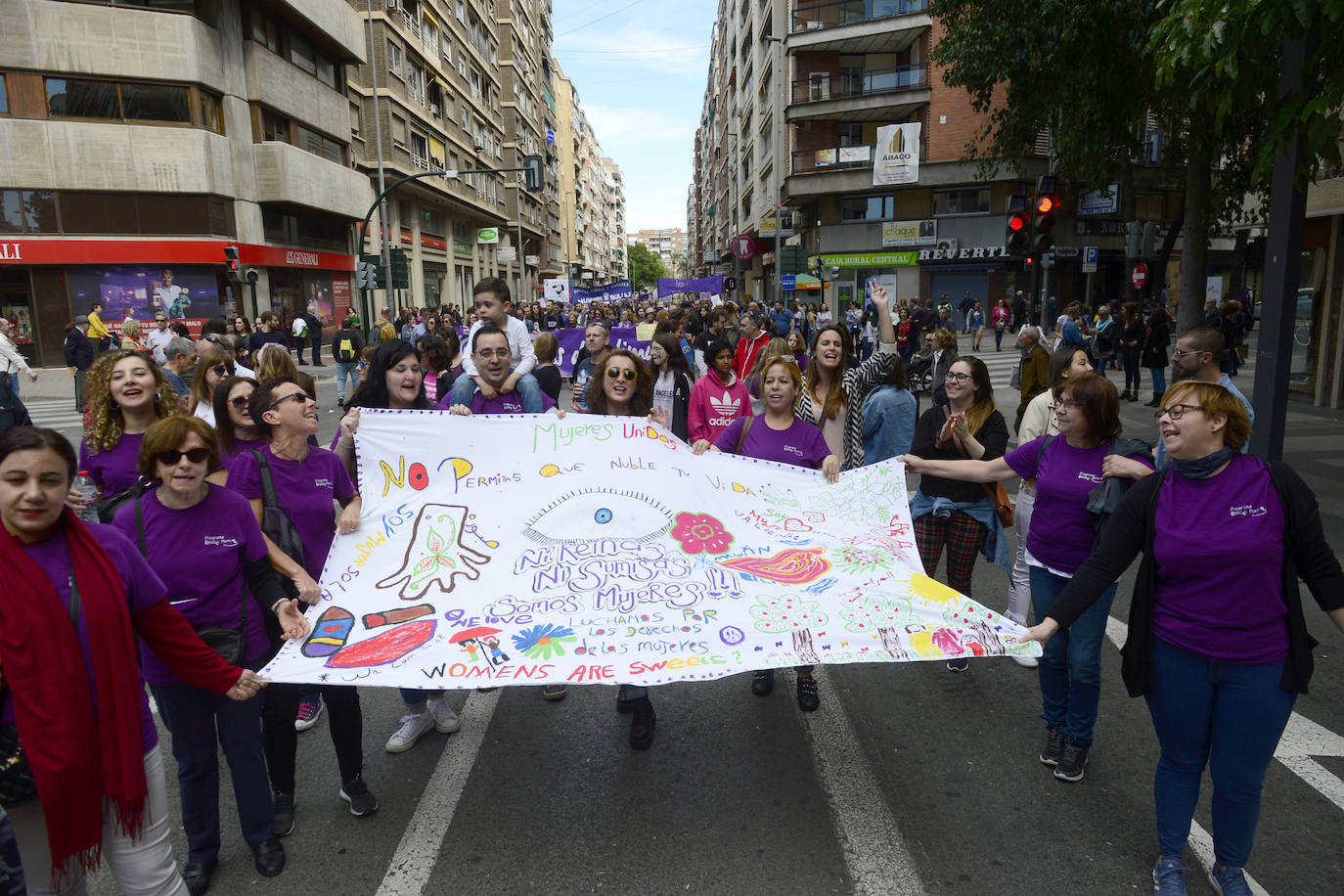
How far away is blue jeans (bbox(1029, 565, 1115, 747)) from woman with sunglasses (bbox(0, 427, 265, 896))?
3.74m

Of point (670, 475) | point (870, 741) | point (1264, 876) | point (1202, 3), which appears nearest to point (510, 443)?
point (670, 475)

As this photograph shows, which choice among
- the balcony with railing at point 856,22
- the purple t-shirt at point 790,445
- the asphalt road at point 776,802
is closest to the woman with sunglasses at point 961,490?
the purple t-shirt at point 790,445

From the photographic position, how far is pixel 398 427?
15.5 ft

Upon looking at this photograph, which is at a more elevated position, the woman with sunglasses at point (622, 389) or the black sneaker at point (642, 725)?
the woman with sunglasses at point (622, 389)

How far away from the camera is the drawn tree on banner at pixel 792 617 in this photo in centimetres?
346

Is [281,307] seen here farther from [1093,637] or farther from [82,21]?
[1093,637]

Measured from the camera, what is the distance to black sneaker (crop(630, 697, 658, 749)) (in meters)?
4.41

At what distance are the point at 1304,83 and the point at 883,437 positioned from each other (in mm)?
3717

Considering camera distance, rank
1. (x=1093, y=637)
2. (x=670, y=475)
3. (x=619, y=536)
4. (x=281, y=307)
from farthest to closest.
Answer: (x=281, y=307) < (x=670, y=475) < (x=619, y=536) < (x=1093, y=637)

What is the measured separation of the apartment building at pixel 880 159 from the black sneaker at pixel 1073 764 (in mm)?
35077

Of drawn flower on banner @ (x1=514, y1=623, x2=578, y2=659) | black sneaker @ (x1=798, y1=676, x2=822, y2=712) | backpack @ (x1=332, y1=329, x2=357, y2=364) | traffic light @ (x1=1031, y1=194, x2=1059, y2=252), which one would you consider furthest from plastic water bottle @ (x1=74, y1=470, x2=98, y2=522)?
backpack @ (x1=332, y1=329, x2=357, y2=364)

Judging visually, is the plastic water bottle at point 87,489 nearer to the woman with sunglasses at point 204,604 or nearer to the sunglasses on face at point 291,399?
the sunglasses on face at point 291,399

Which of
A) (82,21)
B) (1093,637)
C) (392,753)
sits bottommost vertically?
(392,753)

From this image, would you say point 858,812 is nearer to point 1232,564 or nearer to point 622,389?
point 1232,564
